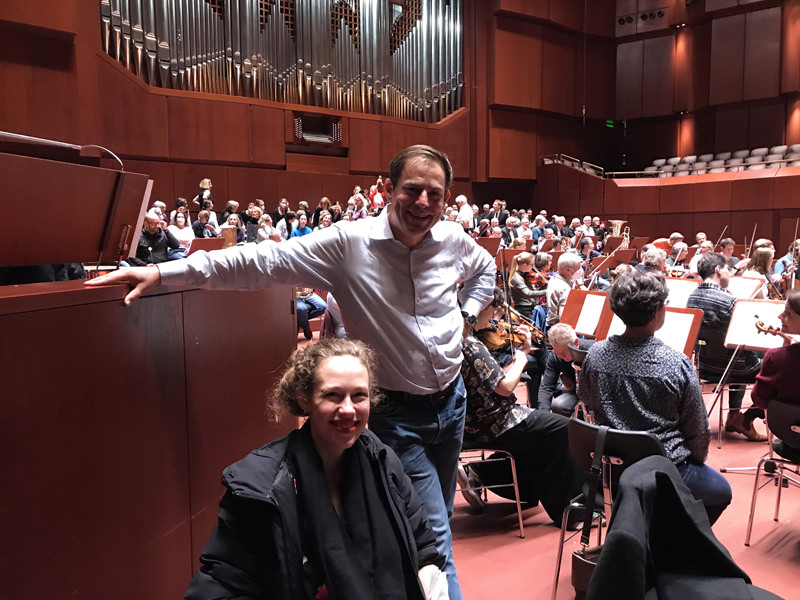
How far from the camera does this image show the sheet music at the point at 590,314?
438cm

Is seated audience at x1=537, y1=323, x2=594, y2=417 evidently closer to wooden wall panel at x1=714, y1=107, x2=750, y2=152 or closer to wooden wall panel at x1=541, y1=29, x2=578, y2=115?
wooden wall panel at x1=541, y1=29, x2=578, y2=115

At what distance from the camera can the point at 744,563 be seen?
117 inches

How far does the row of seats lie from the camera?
16.2 m

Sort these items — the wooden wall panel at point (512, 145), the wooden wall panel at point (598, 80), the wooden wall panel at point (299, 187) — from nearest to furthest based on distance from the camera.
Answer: the wooden wall panel at point (299, 187)
the wooden wall panel at point (512, 145)
the wooden wall panel at point (598, 80)

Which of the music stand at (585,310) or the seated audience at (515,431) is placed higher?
the music stand at (585,310)

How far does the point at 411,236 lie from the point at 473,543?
1884mm

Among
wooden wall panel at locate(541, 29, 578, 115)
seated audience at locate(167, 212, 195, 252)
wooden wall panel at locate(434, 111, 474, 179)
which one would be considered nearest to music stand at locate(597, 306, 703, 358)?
seated audience at locate(167, 212, 195, 252)

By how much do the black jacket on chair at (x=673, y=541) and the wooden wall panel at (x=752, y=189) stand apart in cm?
1621

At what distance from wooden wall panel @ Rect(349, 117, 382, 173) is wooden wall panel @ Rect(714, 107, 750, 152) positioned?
10.0m

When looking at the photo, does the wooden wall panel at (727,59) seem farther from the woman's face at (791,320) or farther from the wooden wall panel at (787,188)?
the woman's face at (791,320)

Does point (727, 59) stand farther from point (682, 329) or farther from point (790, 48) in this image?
point (682, 329)

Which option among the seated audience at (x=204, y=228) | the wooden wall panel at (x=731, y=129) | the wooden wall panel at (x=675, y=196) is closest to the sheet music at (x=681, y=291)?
the seated audience at (x=204, y=228)

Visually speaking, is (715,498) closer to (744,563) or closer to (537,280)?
(744,563)

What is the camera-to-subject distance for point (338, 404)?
1.58 metres
